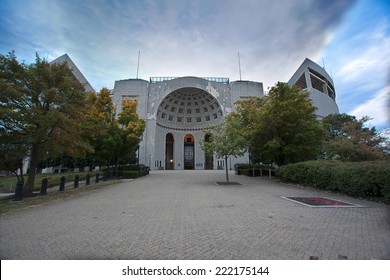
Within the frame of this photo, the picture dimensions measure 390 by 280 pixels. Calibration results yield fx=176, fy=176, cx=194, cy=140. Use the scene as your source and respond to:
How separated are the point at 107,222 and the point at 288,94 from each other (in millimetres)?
17218

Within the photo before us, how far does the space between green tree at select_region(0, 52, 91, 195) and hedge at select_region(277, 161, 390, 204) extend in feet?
48.5

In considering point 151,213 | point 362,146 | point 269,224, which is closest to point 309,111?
point 362,146

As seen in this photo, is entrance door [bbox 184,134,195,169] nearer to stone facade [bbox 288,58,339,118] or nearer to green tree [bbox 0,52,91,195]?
stone facade [bbox 288,58,339,118]

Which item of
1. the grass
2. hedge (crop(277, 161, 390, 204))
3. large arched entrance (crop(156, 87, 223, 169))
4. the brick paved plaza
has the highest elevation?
large arched entrance (crop(156, 87, 223, 169))

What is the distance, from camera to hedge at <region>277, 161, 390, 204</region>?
7.29 metres

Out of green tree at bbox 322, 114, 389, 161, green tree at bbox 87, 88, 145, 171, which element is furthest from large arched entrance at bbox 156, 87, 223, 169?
green tree at bbox 322, 114, 389, 161

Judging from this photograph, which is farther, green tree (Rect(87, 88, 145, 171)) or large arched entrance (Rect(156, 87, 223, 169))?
large arched entrance (Rect(156, 87, 223, 169))

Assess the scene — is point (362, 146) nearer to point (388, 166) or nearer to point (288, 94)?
point (288, 94)

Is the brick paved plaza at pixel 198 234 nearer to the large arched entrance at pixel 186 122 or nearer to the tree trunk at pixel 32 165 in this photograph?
the tree trunk at pixel 32 165

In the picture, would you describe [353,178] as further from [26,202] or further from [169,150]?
[169,150]

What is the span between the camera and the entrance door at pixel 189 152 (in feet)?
177

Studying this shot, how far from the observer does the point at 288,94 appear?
16.3 m

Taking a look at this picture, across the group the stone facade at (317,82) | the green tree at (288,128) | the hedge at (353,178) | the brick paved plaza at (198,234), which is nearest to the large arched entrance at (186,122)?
the stone facade at (317,82)

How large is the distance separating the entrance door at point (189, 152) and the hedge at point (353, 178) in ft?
139
